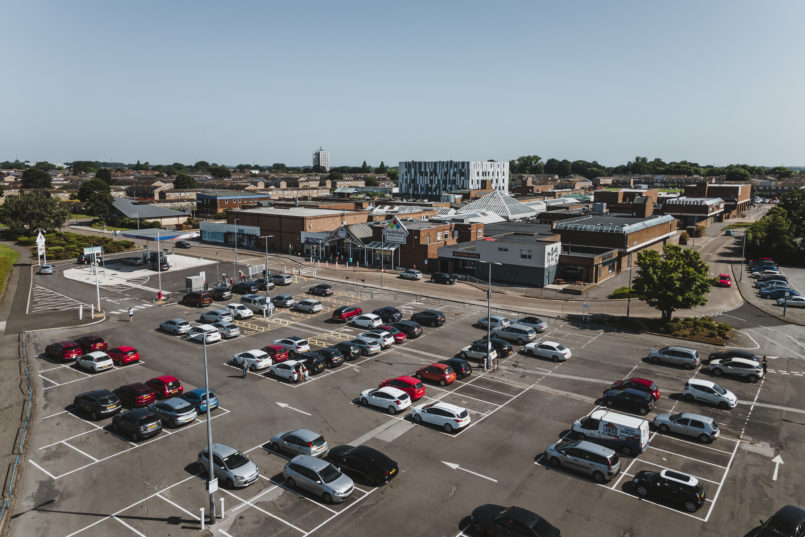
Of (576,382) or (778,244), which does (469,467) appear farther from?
(778,244)

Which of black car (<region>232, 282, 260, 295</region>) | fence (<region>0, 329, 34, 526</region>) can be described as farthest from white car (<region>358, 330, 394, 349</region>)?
black car (<region>232, 282, 260, 295</region>)

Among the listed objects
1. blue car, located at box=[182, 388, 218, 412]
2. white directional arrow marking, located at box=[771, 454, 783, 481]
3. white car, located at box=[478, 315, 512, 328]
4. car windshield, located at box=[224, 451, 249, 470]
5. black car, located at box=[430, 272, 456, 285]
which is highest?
black car, located at box=[430, 272, 456, 285]

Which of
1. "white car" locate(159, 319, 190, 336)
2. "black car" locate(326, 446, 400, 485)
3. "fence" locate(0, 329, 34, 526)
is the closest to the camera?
"fence" locate(0, 329, 34, 526)

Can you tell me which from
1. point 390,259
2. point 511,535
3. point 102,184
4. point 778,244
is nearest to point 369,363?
point 511,535

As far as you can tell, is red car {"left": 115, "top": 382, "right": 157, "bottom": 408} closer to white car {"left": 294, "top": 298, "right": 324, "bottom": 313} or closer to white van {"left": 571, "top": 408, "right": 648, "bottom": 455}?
white car {"left": 294, "top": 298, "right": 324, "bottom": 313}

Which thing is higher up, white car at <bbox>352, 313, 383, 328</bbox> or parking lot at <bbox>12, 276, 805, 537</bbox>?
white car at <bbox>352, 313, 383, 328</bbox>

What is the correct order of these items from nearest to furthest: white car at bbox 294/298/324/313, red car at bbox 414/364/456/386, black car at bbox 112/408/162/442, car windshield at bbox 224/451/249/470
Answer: car windshield at bbox 224/451/249/470, black car at bbox 112/408/162/442, red car at bbox 414/364/456/386, white car at bbox 294/298/324/313

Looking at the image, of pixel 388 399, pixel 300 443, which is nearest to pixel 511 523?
pixel 300 443
